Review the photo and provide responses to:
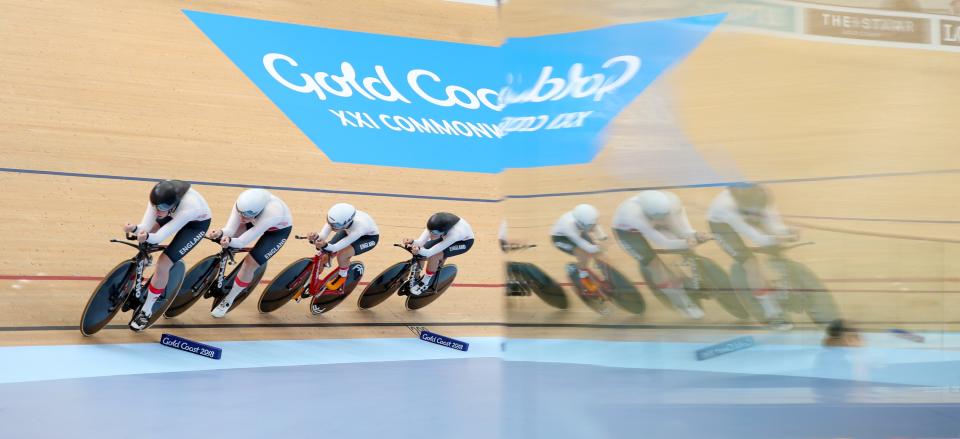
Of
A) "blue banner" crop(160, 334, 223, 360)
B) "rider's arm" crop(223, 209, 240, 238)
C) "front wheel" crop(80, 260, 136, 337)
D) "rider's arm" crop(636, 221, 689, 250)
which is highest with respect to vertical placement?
"rider's arm" crop(223, 209, 240, 238)

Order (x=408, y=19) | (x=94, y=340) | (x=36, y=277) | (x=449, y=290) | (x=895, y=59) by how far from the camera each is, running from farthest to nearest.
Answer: (x=408, y=19), (x=449, y=290), (x=36, y=277), (x=94, y=340), (x=895, y=59)

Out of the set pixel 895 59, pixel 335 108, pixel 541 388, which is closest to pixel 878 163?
pixel 895 59

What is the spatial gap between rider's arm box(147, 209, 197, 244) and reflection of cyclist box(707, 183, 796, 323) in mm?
4369

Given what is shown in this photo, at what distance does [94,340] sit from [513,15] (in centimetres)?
477

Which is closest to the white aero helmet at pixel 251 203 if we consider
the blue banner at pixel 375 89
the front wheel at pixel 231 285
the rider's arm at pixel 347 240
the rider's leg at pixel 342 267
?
the front wheel at pixel 231 285

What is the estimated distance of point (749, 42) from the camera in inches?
27.7

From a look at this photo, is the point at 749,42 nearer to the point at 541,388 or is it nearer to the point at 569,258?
the point at 569,258

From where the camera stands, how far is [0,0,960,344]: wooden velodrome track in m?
0.70

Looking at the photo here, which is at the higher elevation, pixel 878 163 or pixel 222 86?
pixel 222 86

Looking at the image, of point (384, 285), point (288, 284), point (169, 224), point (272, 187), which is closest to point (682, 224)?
point (169, 224)

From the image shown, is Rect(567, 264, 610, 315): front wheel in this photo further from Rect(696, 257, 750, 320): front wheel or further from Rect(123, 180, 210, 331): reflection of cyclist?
Rect(123, 180, 210, 331): reflection of cyclist

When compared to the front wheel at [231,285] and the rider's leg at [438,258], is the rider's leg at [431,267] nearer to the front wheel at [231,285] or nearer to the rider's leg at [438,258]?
the rider's leg at [438,258]

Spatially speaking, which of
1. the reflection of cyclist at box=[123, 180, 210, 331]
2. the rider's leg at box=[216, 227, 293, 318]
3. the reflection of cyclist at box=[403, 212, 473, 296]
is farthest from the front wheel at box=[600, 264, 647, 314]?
the reflection of cyclist at box=[403, 212, 473, 296]

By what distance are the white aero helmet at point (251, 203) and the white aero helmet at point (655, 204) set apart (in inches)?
177
